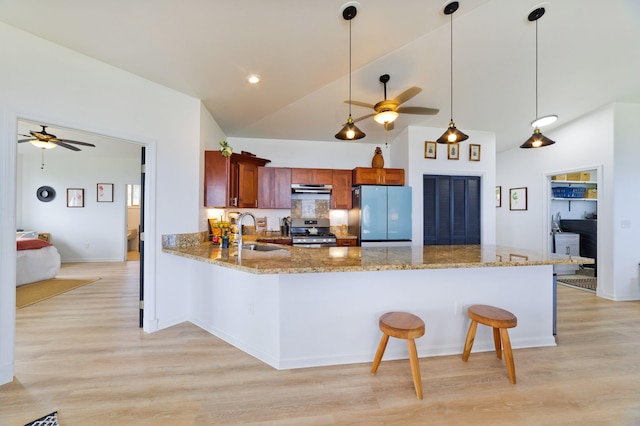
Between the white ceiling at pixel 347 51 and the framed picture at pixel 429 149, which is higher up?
the white ceiling at pixel 347 51

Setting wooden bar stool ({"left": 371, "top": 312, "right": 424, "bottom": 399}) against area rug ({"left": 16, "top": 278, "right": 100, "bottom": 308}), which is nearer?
wooden bar stool ({"left": 371, "top": 312, "right": 424, "bottom": 399})

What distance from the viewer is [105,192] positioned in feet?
21.7

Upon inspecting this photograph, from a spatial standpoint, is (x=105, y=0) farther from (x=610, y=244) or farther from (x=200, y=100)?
(x=610, y=244)

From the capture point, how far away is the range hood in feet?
15.5

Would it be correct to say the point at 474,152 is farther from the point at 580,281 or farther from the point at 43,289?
the point at 43,289

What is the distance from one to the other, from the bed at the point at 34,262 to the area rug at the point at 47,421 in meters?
4.38

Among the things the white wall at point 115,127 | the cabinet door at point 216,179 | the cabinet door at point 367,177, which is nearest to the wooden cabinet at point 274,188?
the cabinet door at point 216,179

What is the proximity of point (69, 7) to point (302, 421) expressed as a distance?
10.4 feet

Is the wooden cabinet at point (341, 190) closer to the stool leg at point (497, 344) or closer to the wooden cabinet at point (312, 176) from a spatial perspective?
the wooden cabinet at point (312, 176)

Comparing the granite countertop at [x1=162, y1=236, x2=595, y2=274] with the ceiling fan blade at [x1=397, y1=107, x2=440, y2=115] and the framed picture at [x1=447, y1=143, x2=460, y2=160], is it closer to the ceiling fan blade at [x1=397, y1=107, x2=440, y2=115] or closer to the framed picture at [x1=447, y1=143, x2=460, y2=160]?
the ceiling fan blade at [x1=397, y1=107, x2=440, y2=115]

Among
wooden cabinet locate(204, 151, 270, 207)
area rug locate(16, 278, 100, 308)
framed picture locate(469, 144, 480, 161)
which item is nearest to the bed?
area rug locate(16, 278, 100, 308)

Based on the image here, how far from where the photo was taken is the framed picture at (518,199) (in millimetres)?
5504

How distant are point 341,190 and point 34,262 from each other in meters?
5.55

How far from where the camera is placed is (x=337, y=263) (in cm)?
205
